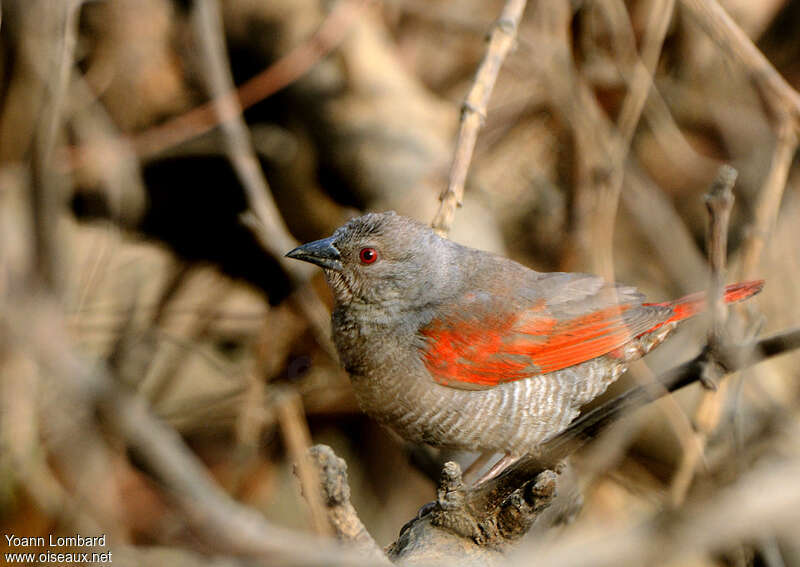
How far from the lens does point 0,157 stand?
4.66m

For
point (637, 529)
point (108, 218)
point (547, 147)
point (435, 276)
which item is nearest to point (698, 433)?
point (435, 276)

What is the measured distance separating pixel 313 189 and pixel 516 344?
243 centimetres

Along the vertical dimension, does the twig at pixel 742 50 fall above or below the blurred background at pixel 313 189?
below

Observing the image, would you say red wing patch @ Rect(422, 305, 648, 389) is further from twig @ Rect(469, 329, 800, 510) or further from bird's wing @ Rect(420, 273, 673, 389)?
twig @ Rect(469, 329, 800, 510)

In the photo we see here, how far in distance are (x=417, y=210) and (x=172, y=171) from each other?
82.6 inches

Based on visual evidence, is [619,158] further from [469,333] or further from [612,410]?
[612,410]

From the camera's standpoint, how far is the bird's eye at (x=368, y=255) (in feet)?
9.04

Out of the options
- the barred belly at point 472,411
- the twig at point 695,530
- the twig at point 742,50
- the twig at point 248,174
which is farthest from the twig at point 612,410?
the twig at point 742,50

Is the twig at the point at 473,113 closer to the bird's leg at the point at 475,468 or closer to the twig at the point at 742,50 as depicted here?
the twig at the point at 742,50

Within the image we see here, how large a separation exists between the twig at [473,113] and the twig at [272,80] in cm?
201

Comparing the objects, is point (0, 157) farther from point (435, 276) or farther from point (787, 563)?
point (787, 563)

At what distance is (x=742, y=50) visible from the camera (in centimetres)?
284

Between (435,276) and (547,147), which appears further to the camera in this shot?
(547,147)

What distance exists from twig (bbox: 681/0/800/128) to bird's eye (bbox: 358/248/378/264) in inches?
59.9
